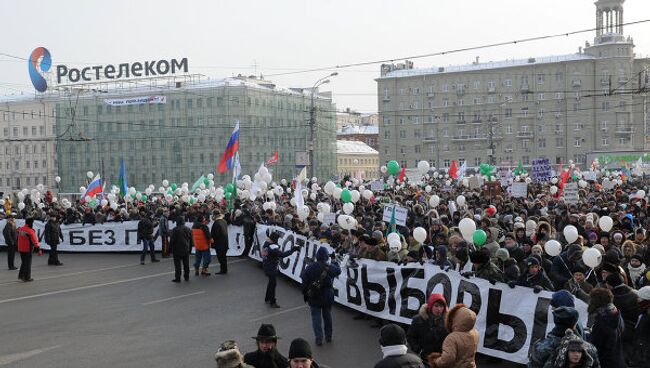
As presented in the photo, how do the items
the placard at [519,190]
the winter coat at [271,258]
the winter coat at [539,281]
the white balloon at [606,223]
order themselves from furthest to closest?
the placard at [519,190] → the white balloon at [606,223] → the winter coat at [271,258] → the winter coat at [539,281]

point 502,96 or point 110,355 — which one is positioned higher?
point 502,96

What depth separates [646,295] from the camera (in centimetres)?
730

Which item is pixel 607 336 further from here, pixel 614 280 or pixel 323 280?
pixel 323 280

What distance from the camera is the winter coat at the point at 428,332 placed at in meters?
6.79

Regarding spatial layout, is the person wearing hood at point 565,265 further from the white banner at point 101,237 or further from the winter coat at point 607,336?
the white banner at point 101,237

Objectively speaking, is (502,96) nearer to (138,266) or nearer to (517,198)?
(517,198)

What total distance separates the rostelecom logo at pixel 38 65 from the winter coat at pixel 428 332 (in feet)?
127

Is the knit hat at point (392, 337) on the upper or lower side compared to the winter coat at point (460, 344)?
upper

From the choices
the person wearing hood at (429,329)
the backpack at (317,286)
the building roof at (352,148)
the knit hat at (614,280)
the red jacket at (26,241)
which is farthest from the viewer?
the building roof at (352,148)

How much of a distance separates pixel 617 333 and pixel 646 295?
888mm

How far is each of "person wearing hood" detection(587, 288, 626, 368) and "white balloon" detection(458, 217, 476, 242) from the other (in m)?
4.69

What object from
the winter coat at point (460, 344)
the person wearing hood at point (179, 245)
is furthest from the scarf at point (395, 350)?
the person wearing hood at point (179, 245)

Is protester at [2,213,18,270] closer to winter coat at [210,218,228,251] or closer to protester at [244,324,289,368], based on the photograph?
winter coat at [210,218,228,251]

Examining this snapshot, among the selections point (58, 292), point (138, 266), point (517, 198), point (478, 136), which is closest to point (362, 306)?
point (58, 292)
